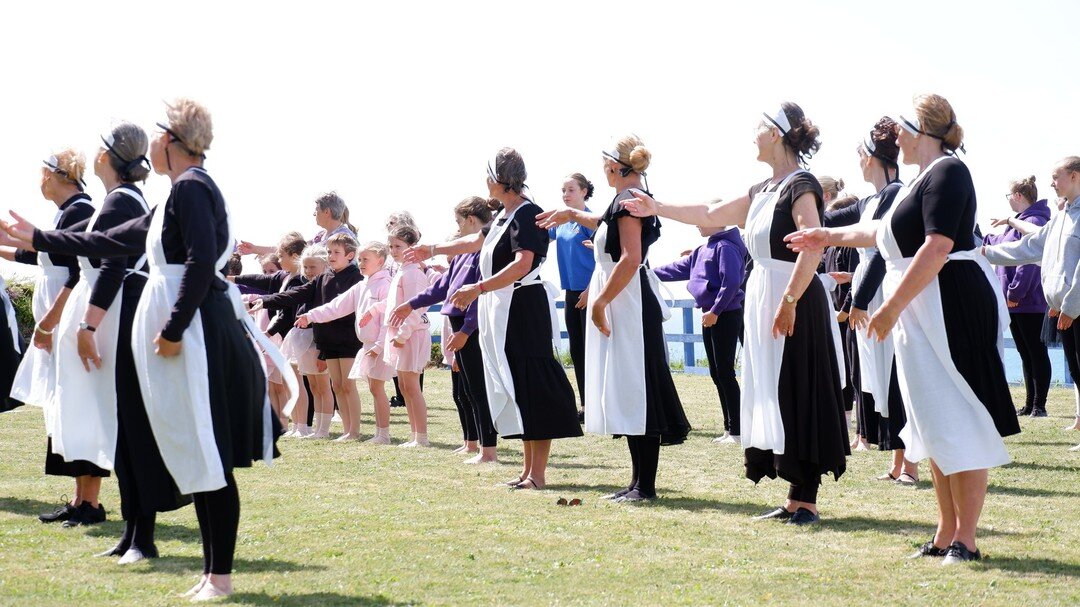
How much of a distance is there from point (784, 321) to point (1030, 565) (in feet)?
5.29

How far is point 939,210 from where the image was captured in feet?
17.7

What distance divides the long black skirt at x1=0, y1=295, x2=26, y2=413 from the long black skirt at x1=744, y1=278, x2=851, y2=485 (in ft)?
15.1

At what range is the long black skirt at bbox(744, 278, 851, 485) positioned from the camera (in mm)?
6656

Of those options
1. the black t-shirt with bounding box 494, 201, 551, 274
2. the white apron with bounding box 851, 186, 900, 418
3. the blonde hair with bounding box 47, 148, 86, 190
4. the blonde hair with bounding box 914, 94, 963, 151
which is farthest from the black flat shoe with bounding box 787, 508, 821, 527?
the blonde hair with bounding box 47, 148, 86, 190

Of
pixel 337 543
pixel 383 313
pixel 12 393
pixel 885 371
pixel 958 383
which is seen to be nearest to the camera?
pixel 958 383

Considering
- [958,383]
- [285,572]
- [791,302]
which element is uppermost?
[791,302]

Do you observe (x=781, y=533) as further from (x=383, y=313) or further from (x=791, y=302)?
(x=383, y=313)

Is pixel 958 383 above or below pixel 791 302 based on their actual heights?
below

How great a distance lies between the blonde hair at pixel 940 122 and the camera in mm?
5633

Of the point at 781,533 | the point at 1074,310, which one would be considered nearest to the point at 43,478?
the point at 781,533

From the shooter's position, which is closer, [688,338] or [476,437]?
[476,437]

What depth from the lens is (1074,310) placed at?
34.2 feet

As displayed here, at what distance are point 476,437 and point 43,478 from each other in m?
3.40

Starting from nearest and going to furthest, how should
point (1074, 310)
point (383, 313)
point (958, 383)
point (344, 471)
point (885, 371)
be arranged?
point (958, 383)
point (885, 371)
point (344, 471)
point (1074, 310)
point (383, 313)
